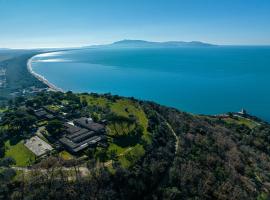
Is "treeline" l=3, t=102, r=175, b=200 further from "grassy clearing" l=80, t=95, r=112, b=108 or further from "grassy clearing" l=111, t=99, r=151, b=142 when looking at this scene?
"grassy clearing" l=80, t=95, r=112, b=108

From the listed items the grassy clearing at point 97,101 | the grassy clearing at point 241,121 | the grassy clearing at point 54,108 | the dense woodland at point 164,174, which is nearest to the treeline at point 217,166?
the dense woodland at point 164,174

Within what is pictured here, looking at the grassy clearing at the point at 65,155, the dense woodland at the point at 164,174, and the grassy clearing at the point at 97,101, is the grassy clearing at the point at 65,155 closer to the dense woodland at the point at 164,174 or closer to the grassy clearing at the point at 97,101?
the dense woodland at the point at 164,174

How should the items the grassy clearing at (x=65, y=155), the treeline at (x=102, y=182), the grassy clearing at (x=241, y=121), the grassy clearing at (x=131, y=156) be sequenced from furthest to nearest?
the grassy clearing at (x=241, y=121) < the grassy clearing at (x=65, y=155) < the grassy clearing at (x=131, y=156) < the treeline at (x=102, y=182)

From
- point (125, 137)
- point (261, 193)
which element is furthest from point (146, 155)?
point (261, 193)

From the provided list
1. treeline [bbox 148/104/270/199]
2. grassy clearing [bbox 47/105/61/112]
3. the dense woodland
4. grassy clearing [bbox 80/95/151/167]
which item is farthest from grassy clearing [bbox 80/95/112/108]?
treeline [bbox 148/104/270/199]

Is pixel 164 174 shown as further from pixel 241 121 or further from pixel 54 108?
pixel 241 121
